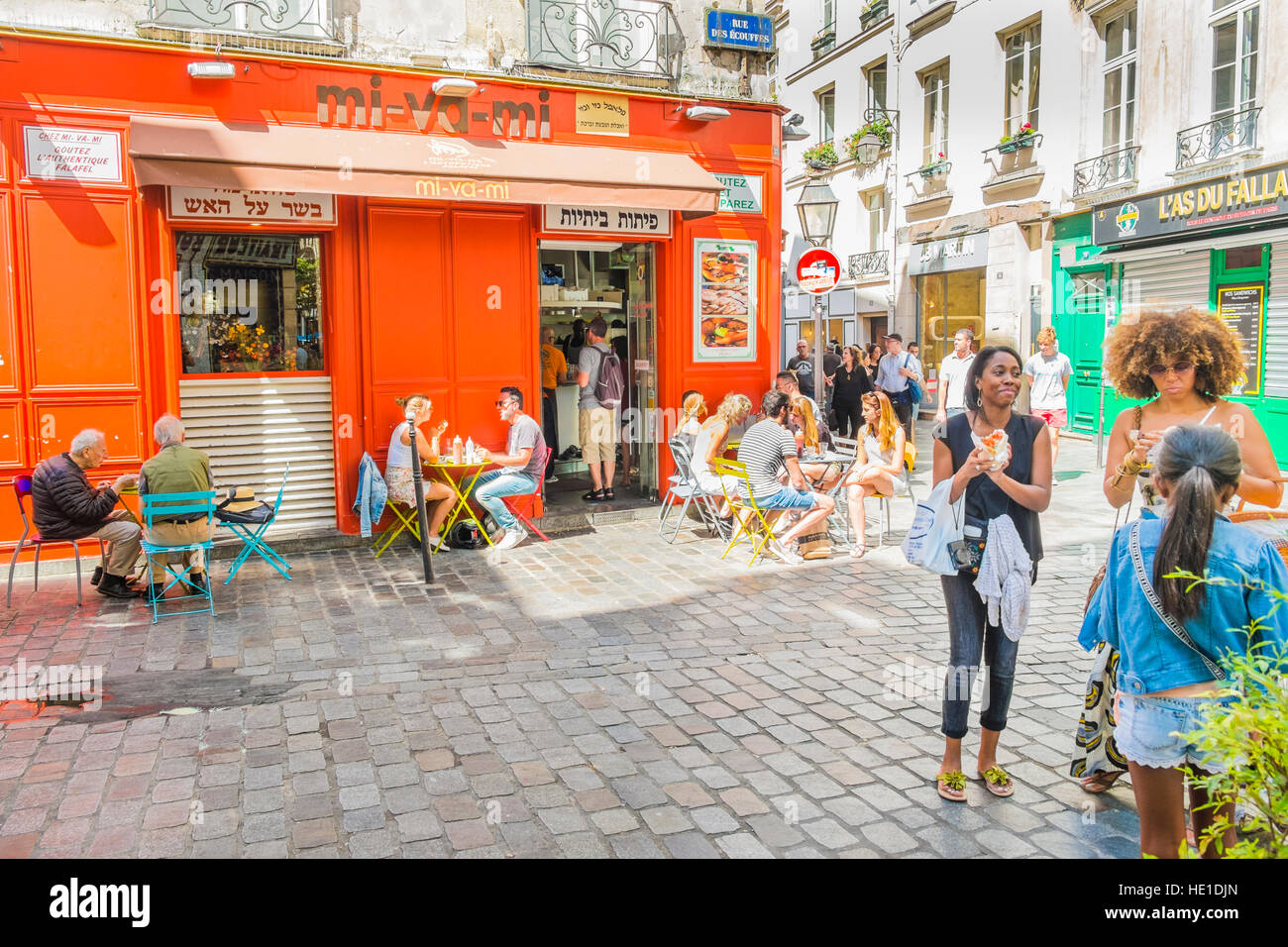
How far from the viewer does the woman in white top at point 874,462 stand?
30.0ft

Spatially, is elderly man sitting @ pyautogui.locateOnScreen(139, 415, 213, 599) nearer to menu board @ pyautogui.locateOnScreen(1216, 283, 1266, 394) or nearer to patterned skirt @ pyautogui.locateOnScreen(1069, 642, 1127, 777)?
patterned skirt @ pyautogui.locateOnScreen(1069, 642, 1127, 777)

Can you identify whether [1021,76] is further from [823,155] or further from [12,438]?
[12,438]

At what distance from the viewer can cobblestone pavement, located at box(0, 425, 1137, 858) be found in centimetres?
403

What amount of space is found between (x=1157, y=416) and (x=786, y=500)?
175 inches

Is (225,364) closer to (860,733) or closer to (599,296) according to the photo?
(599,296)

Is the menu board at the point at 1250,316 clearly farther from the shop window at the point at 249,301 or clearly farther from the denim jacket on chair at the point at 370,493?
the shop window at the point at 249,301

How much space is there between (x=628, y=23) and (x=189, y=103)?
4.42 meters

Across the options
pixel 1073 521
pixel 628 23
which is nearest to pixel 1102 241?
pixel 1073 521

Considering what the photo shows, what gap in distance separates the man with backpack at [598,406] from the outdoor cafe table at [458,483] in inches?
73.2

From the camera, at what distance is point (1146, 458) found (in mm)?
4082

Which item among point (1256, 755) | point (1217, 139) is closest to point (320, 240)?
point (1256, 755)

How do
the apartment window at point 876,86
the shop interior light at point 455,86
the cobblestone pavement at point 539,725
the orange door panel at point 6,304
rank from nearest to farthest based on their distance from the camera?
the cobblestone pavement at point 539,725 < the orange door panel at point 6,304 < the shop interior light at point 455,86 < the apartment window at point 876,86

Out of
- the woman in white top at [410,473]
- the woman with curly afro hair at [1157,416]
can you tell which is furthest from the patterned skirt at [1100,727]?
the woman in white top at [410,473]

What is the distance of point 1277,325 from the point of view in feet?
48.9
